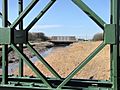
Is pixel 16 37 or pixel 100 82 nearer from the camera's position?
pixel 16 37

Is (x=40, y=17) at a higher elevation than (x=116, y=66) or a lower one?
higher

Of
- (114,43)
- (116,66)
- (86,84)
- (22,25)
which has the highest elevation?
(22,25)

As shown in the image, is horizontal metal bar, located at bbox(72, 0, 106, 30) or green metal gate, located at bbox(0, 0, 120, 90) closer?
green metal gate, located at bbox(0, 0, 120, 90)

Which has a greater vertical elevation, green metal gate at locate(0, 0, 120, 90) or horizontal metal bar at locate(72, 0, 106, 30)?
horizontal metal bar at locate(72, 0, 106, 30)

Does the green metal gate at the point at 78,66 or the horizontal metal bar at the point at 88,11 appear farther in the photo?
the horizontal metal bar at the point at 88,11

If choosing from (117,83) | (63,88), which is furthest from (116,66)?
(63,88)

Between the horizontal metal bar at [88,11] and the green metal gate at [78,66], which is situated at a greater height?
the horizontal metal bar at [88,11]

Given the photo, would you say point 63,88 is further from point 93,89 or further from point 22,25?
point 22,25

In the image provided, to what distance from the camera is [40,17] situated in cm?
646

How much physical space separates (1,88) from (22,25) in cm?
201

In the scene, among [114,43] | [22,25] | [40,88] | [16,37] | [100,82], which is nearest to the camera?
[114,43]

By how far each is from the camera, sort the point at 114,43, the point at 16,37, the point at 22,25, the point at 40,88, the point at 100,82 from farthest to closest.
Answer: the point at 22,25 → the point at 100,82 → the point at 16,37 → the point at 40,88 → the point at 114,43

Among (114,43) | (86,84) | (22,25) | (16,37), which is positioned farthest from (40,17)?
(114,43)

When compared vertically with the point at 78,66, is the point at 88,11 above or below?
above
